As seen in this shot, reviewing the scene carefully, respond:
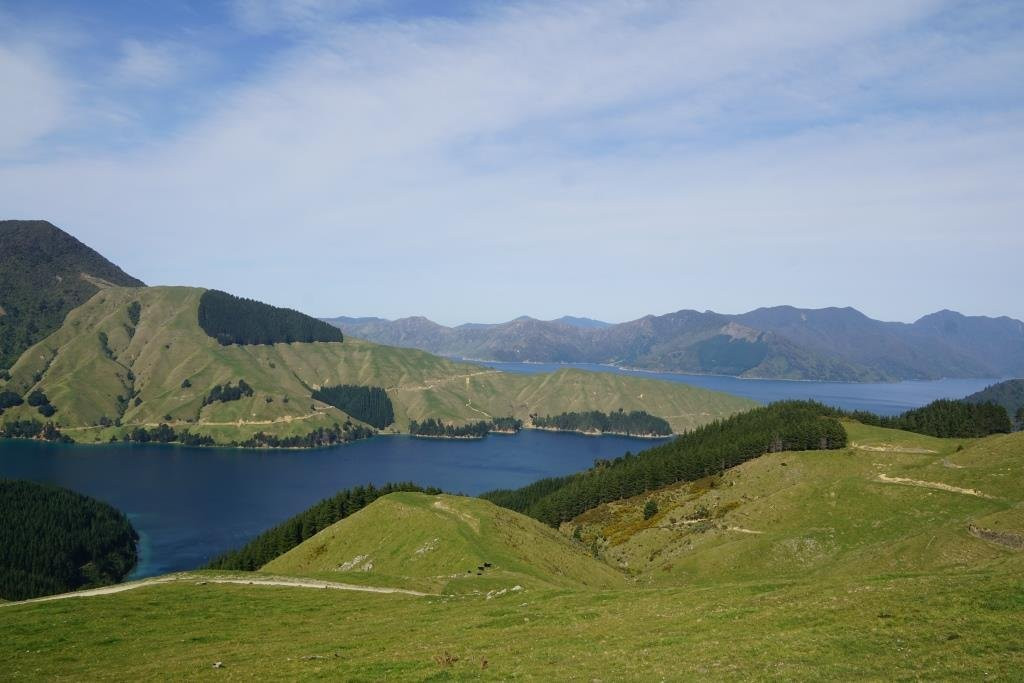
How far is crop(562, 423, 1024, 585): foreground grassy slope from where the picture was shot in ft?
208

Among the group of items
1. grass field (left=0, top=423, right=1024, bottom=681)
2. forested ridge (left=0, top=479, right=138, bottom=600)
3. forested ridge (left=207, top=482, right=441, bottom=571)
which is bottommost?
forested ridge (left=0, top=479, right=138, bottom=600)

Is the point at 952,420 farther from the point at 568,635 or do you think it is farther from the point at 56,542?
the point at 56,542

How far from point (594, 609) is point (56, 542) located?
18094 cm

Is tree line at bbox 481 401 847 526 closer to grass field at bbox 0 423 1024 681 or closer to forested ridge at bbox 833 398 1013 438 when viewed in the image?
forested ridge at bbox 833 398 1013 438

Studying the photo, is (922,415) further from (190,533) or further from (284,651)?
(190,533)

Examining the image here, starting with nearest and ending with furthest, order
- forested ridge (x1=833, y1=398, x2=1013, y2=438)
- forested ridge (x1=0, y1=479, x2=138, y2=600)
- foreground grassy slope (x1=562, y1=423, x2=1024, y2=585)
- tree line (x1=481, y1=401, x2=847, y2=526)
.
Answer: foreground grassy slope (x1=562, y1=423, x2=1024, y2=585)
tree line (x1=481, y1=401, x2=847, y2=526)
forested ridge (x1=0, y1=479, x2=138, y2=600)
forested ridge (x1=833, y1=398, x2=1013, y2=438)

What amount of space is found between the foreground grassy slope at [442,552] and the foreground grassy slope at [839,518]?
17522mm

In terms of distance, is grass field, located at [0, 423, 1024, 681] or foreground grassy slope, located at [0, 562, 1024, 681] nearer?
foreground grassy slope, located at [0, 562, 1024, 681]

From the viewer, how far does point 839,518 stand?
92812 millimetres

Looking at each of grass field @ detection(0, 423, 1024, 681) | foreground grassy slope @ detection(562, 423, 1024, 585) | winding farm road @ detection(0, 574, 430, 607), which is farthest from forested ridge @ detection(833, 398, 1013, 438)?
winding farm road @ detection(0, 574, 430, 607)

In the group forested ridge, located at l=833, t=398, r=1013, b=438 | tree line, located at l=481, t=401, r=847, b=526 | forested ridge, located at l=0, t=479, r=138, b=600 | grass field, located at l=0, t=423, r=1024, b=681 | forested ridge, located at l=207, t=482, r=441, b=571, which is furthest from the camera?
forested ridge, located at l=833, t=398, r=1013, b=438

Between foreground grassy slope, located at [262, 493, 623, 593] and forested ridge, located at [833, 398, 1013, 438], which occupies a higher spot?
forested ridge, located at [833, 398, 1013, 438]

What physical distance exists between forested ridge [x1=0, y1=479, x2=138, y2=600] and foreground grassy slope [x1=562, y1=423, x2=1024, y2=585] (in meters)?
125

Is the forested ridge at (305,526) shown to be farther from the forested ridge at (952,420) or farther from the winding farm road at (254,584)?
the forested ridge at (952,420)
